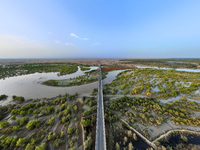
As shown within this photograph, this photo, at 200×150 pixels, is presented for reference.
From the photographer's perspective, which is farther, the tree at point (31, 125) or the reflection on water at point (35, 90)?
the reflection on water at point (35, 90)

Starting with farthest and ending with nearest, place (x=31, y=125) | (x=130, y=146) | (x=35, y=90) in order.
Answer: (x=35, y=90), (x=31, y=125), (x=130, y=146)

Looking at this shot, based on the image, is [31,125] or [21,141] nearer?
[21,141]

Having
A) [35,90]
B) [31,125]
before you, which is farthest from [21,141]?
[35,90]

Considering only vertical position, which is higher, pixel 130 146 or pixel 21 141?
pixel 21 141

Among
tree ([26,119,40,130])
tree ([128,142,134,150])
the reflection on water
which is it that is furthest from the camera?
the reflection on water

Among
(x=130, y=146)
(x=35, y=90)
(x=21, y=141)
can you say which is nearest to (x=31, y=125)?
(x=21, y=141)

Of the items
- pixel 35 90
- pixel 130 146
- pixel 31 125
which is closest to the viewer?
pixel 130 146

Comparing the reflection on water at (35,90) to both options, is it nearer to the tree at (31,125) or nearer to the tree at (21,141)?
the tree at (31,125)

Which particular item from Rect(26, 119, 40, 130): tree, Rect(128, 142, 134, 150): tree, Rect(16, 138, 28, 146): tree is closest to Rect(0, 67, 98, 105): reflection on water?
Rect(26, 119, 40, 130): tree

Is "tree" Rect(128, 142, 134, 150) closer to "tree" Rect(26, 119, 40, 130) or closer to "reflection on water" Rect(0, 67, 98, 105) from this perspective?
"tree" Rect(26, 119, 40, 130)

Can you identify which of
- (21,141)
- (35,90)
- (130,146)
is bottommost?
(130,146)

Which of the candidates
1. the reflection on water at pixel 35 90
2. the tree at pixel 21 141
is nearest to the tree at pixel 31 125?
the tree at pixel 21 141

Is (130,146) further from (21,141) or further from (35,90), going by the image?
(35,90)
